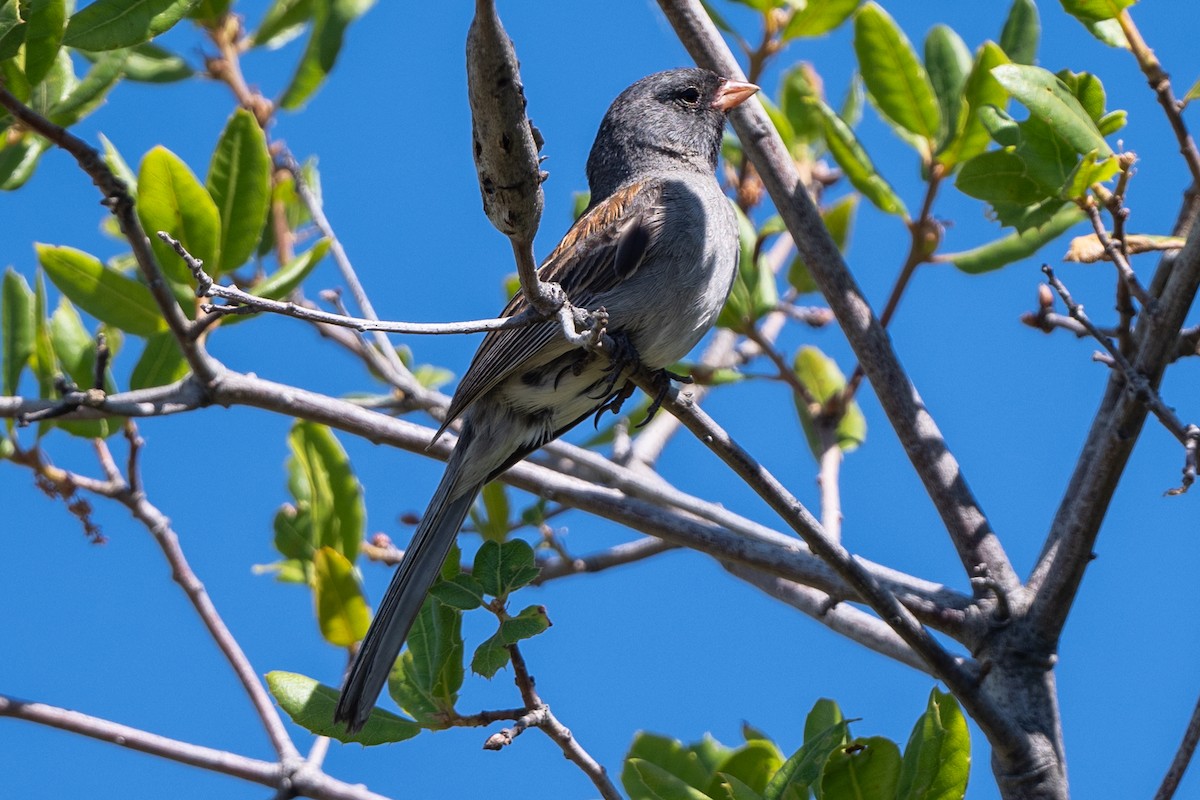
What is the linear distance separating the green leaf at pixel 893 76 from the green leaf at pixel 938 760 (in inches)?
84.9

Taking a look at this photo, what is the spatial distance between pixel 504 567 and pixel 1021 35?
2.60 m

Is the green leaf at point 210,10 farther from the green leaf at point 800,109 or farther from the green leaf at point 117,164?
the green leaf at point 800,109

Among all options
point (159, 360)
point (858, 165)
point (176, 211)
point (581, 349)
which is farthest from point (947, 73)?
point (159, 360)

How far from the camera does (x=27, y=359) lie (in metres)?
4.14

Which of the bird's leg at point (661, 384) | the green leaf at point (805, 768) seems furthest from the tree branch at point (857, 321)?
the green leaf at point (805, 768)

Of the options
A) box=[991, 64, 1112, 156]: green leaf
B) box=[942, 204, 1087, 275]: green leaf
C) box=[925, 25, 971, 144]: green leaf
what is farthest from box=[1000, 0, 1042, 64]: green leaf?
box=[991, 64, 1112, 156]: green leaf

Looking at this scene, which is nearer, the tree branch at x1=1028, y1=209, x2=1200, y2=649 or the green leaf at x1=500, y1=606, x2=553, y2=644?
the green leaf at x1=500, y1=606, x2=553, y2=644

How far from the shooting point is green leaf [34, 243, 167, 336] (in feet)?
13.0

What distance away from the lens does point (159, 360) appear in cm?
405

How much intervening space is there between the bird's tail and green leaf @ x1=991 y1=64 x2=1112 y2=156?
6.39 ft

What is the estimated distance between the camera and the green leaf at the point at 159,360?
403 centimetres

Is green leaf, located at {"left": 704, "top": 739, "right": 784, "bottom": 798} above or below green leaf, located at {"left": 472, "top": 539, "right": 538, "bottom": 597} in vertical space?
below

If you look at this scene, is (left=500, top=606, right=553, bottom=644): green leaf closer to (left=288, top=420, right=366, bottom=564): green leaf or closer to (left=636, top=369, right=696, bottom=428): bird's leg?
(left=636, top=369, right=696, bottom=428): bird's leg

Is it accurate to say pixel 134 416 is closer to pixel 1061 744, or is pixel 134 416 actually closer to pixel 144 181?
pixel 144 181
